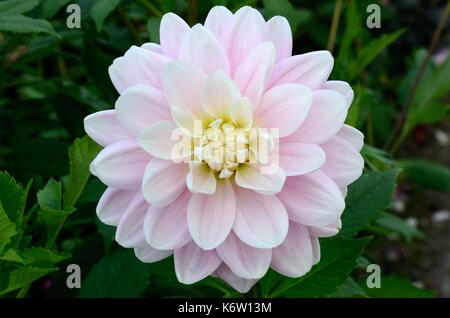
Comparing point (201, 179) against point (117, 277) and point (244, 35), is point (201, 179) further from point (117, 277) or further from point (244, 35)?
point (117, 277)

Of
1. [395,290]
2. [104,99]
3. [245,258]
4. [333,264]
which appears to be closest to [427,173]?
[395,290]

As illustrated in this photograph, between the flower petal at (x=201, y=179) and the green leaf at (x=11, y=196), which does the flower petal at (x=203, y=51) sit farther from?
the green leaf at (x=11, y=196)

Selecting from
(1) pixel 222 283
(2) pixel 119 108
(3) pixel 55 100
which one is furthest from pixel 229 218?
(3) pixel 55 100

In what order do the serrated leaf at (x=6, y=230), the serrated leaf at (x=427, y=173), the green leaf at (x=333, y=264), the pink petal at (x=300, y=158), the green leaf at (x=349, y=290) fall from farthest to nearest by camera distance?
the serrated leaf at (x=427, y=173)
the green leaf at (x=349, y=290)
the green leaf at (x=333, y=264)
the serrated leaf at (x=6, y=230)
the pink petal at (x=300, y=158)

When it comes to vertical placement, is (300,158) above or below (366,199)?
above

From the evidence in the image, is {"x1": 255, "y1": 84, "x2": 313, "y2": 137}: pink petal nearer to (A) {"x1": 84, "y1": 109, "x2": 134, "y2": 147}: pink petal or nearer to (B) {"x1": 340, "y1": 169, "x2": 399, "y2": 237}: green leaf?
(A) {"x1": 84, "y1": 109, "x2": 134, "y2": 147}: pink petal

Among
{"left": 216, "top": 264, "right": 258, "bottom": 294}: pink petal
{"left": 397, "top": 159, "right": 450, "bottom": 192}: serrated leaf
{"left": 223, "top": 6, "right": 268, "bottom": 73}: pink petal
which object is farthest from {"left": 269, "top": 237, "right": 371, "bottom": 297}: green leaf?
{"left": 397, "top": 159, "right": 450, "bottom": 192}: serrated leaf

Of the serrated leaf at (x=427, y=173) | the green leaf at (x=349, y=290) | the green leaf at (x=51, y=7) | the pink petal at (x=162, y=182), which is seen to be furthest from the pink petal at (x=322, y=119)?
the serrated leaf at (x=427, y=173)
